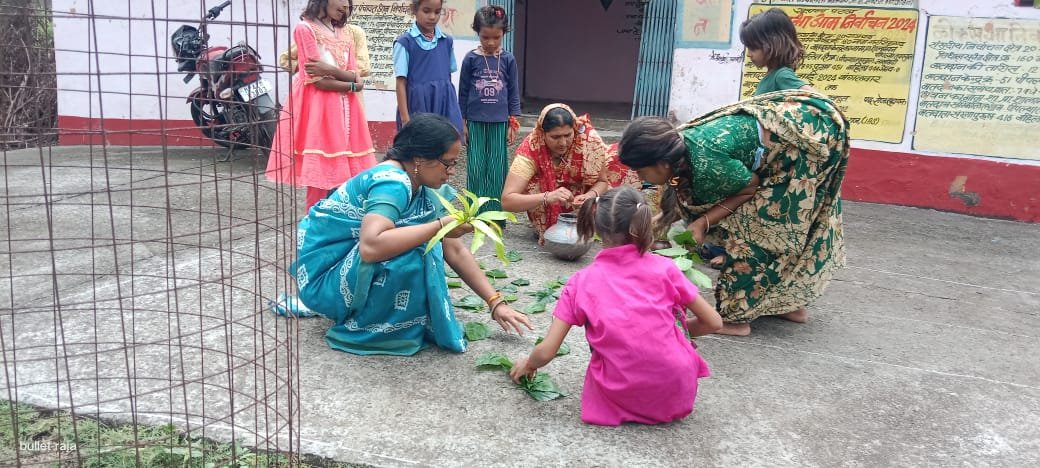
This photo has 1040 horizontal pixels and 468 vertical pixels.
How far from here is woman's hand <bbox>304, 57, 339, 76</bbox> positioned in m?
4.05

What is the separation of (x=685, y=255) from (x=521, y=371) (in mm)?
854

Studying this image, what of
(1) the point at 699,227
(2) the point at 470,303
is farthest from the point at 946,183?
(2) the point at 470,303

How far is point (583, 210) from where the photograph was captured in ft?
8.59

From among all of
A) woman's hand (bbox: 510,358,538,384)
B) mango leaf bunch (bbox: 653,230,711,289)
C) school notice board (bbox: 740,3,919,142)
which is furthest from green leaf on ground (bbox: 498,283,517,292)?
school notice board (bbox: 740,3,919,142)

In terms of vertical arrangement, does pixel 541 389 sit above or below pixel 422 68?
below

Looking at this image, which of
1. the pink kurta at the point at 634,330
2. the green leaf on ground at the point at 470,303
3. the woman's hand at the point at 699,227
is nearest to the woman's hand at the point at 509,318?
the pink kurta at the point at 634,330

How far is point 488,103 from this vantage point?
497cm

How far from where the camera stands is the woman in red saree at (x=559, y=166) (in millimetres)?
4156

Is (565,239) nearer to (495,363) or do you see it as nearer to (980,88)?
(495,363)

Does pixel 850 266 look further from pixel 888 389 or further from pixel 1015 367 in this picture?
pixel 888 389

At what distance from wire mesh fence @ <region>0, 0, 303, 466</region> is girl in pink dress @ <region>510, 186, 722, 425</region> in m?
0.92

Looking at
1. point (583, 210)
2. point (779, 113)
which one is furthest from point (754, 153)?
A: point (583, 210)

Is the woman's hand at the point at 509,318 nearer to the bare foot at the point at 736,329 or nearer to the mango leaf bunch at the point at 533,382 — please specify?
the mango leaf bunch at the point at 533,382

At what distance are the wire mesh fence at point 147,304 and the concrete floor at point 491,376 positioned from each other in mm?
20
